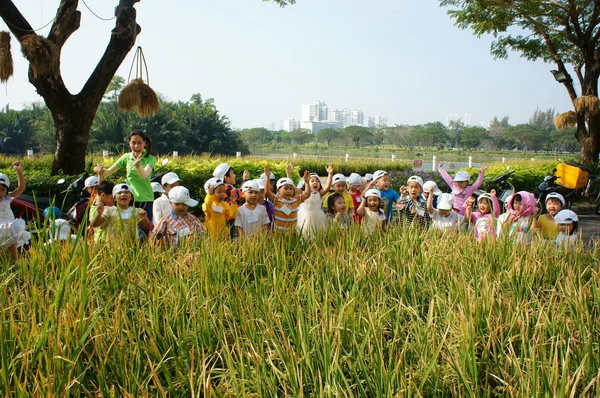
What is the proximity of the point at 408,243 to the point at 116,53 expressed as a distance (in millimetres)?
6312

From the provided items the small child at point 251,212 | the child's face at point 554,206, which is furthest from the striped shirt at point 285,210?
the child's face at point 554,206

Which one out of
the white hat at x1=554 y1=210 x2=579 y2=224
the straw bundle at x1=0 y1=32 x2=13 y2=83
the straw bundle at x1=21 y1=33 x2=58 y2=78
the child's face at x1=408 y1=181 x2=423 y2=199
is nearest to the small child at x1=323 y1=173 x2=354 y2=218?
the child's face at x1=408 y1=181 x2=423 y2=199

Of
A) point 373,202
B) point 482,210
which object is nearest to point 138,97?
point 373,202

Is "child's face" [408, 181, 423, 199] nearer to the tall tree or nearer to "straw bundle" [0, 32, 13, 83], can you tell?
"straw bundle" [0, 32, 13, 83]

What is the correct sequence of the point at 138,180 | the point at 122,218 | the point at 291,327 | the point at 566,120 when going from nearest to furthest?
1. the point at 291,327
2. the point at 122,218
3. the point at 138,180
4. the point at 566,120

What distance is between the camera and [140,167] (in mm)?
4930

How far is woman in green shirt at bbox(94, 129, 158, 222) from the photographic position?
4.98 metres

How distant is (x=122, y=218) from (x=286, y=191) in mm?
1608

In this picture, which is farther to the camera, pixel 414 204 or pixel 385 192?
pixel 385 192

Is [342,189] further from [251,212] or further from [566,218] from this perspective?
[566,218]

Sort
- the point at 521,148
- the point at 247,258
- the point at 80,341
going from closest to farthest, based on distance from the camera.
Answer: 1. the point at 80,341
2. the point at 247,258
3. the point at 521,148

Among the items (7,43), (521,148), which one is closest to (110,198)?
(7,43)

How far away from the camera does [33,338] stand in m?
2.05

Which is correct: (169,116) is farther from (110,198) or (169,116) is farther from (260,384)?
(260,384)
